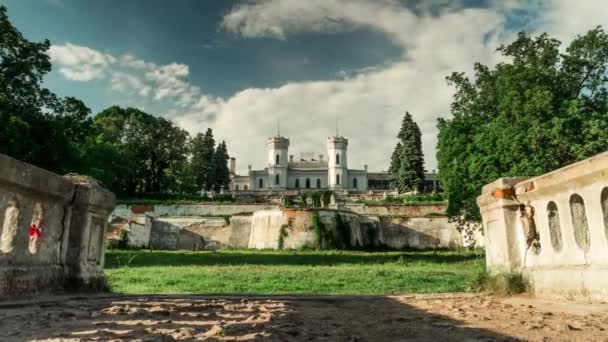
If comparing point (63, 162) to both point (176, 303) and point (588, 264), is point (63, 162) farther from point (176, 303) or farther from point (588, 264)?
point (588, 264)

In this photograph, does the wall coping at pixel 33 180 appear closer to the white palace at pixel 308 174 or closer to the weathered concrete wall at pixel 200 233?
the weathered concrete wall at pixel 200 233

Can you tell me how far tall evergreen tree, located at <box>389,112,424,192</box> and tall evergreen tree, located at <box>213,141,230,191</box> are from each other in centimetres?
2332

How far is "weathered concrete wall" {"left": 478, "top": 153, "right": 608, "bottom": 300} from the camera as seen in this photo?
13.7 feet

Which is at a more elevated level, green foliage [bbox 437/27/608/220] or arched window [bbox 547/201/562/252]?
green foliage [bbox 437/27/608/220]

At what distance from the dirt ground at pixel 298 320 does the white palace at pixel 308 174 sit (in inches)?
3205

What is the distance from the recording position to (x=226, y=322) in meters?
3.68

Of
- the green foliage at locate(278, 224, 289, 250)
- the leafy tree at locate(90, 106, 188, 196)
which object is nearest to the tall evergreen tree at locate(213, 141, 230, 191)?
the leafy tree at locate(90, 106, 188, 196)

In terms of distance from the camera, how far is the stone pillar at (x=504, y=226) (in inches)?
223

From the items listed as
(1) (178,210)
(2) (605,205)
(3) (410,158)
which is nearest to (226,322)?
(2) (605,205)

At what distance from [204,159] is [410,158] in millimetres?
26393

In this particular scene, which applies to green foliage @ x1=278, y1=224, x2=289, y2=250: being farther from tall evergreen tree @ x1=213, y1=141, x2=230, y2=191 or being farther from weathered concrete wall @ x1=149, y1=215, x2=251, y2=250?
tall evergreen tree @ x1=213, y1=141, x2=230, y2=191

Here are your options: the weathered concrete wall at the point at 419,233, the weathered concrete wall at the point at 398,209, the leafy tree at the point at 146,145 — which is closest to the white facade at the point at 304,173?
the leafy tree at the point at 146,145

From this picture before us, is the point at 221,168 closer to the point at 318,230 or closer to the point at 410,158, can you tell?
the point at 410,158

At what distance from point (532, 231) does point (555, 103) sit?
603 inches
